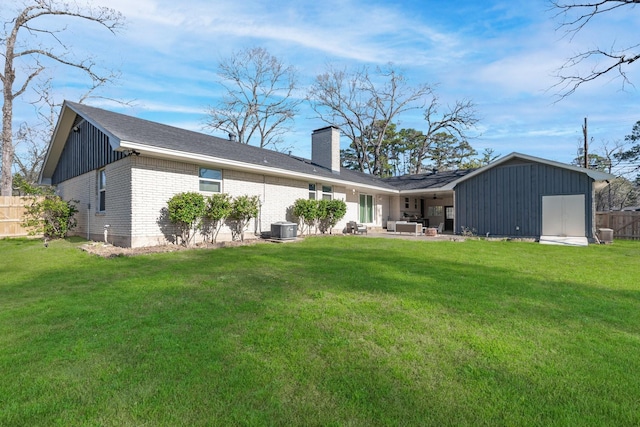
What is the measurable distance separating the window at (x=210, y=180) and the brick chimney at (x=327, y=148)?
25.1ft

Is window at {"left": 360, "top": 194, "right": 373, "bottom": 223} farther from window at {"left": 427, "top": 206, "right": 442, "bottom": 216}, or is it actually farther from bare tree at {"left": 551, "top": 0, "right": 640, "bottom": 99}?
bare tree at {"left": 551, "top": 0, "right": 640, "bottom": 99}

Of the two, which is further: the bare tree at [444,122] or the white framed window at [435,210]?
the bare tree at [444,122]

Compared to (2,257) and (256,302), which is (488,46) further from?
(2,257)

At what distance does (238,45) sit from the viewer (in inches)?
1041

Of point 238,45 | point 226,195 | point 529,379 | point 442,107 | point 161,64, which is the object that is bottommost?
point 529,379

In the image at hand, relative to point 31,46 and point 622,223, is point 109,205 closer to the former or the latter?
point 31,46

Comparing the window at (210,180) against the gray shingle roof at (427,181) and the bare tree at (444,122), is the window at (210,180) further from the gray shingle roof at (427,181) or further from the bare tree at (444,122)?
the bare tree at (444,122)

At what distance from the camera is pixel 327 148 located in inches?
683

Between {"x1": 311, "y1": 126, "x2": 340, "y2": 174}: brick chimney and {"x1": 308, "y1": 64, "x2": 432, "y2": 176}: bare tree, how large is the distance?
13.8 metres

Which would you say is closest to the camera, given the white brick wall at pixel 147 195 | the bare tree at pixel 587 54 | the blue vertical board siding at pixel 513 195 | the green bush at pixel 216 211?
the bare tree at pixel 587 54

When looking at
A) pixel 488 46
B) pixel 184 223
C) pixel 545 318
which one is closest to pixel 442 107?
pixel 488 46

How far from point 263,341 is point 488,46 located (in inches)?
504

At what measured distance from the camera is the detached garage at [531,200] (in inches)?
509

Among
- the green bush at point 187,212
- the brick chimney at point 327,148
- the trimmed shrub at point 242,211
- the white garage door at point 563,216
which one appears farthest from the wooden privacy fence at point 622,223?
the green bush at point 187,212
